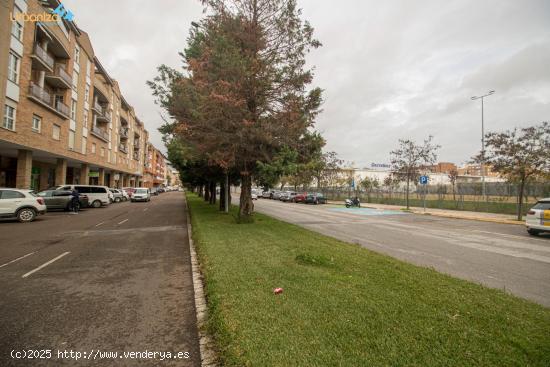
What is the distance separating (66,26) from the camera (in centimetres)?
2591

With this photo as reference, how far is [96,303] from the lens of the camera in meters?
4.15

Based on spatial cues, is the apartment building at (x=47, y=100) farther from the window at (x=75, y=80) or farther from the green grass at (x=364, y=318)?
the green grass at (x=364, y=318)

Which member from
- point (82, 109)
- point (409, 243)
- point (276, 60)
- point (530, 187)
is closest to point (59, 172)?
point (82, 109)

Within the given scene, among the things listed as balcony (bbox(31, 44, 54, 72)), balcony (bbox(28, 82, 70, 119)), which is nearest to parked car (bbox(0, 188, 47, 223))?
balcony (bbox(28, 82, 70, 119))

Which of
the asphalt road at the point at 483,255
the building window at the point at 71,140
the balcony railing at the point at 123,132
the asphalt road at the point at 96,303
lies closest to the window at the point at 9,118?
the building window at the point at 71,140

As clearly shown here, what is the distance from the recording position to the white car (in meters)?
10.8

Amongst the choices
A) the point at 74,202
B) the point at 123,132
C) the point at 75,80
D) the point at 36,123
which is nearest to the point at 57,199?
the point at 74,202

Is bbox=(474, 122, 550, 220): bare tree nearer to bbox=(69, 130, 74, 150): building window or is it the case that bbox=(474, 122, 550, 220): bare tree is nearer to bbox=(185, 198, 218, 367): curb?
bbox=(185, 198, 218, 367): curb

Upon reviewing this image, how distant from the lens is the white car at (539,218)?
1080 cm

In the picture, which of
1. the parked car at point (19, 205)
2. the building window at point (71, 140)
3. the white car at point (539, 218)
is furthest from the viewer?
the building window at point (71, 140)

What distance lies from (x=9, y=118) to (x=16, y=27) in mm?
6259

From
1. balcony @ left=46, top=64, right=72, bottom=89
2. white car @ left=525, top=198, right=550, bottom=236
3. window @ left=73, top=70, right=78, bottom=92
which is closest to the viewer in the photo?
white car @ left=525, top=198, right=550, bottom=236

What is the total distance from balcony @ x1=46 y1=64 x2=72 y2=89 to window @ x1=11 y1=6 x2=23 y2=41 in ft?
15.4

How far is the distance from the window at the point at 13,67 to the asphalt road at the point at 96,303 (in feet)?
55.8
